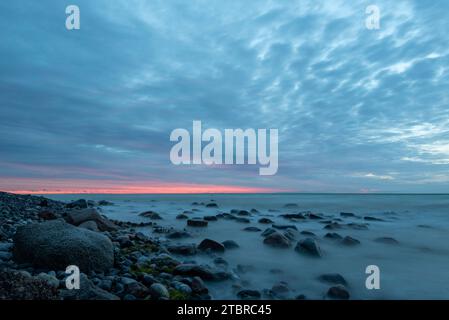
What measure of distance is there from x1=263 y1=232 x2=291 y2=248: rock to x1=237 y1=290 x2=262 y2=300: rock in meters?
5.27

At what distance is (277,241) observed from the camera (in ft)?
38.1

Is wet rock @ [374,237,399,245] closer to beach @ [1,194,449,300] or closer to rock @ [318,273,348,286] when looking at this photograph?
beach @ [1,194,449,300]

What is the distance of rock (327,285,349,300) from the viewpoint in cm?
655

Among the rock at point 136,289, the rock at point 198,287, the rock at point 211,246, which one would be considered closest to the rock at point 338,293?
the rock at point 198,287

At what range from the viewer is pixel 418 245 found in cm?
1326

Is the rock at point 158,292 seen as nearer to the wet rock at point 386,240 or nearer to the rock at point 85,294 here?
the rock at point 85,294

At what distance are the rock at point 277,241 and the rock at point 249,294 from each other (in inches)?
208

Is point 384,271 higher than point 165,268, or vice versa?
point 165,268

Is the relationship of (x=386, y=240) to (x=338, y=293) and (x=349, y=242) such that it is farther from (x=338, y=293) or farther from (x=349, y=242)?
(x=338, y=293)

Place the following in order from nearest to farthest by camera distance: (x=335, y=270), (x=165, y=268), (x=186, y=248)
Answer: (x=165, y=268) → (x=335, y=270) → (x=186, y=248)

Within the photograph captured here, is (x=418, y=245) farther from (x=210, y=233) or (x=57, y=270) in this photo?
(x=57, y=270)
